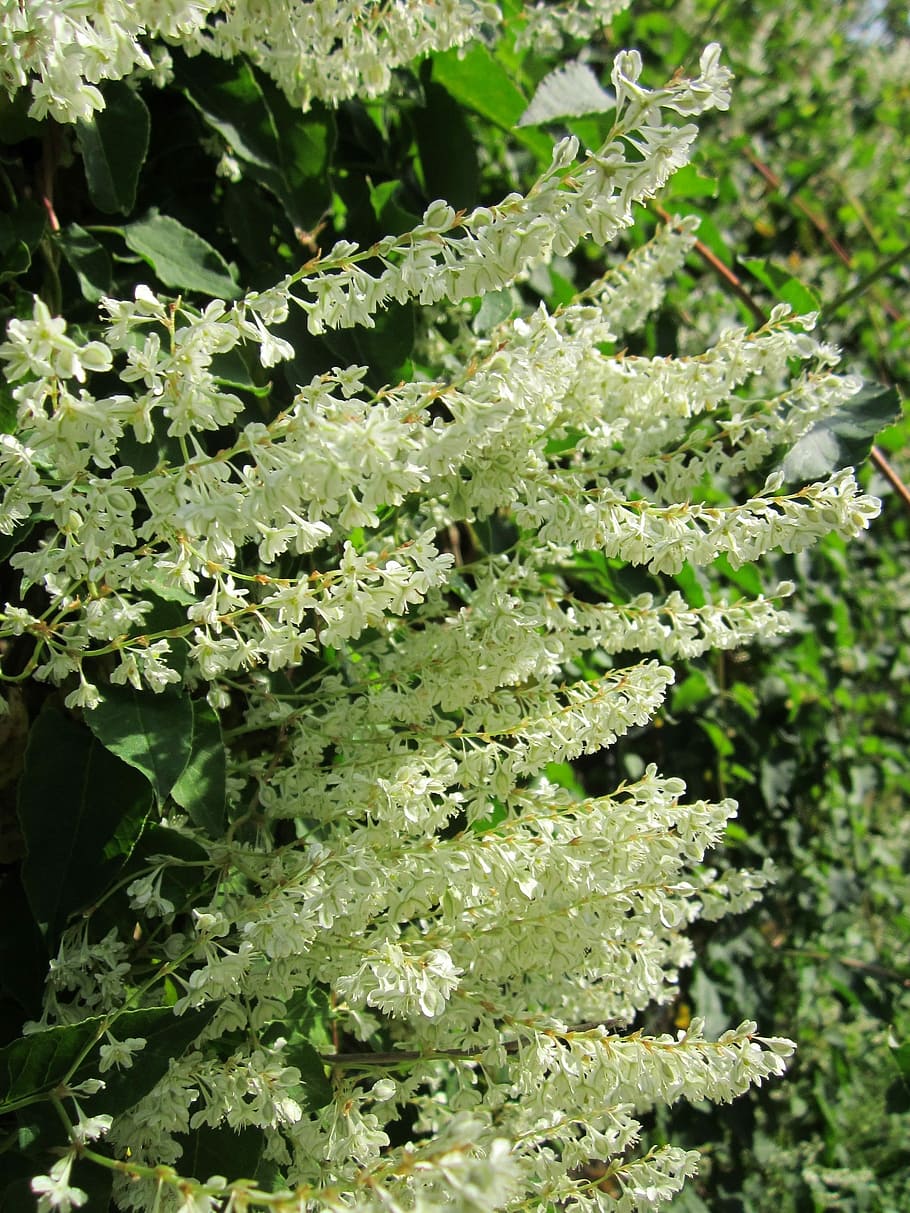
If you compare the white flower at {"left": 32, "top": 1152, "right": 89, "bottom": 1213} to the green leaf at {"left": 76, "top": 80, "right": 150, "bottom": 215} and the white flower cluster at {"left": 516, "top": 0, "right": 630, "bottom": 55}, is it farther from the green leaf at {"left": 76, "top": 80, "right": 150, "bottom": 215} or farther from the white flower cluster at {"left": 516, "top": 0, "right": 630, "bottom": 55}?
the white flower cluster at {"left": 516, "top": 0, "right": 630, "bottom": 55}

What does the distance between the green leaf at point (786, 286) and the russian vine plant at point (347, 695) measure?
39 cm

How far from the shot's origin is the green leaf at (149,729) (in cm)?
90

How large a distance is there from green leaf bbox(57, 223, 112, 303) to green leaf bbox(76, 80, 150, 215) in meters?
0.04

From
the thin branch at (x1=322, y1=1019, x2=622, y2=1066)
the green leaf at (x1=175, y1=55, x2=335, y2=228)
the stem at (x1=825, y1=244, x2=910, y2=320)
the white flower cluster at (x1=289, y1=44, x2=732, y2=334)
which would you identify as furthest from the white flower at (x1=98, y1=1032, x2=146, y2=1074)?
the stem at (x1=825, y1=244, x2=910, y2=320)

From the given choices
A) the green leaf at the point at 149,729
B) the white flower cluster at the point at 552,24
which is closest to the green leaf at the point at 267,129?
the white flower cluster at the point at 552,24

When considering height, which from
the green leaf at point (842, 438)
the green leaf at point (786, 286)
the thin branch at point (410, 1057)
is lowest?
the thin branch at point (410, 1057)

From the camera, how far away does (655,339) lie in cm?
185

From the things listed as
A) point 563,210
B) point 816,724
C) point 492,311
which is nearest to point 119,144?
point 492,311

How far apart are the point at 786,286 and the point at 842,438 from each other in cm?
40

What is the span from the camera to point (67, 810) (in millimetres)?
977

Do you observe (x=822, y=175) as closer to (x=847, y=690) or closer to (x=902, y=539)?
(x=902, y=539)

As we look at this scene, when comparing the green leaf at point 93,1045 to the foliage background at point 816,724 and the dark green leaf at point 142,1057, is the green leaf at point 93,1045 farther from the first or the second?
the foliage background at point 816,724

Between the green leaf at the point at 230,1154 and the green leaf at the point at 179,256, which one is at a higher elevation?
the green leaf at the point at 179,256

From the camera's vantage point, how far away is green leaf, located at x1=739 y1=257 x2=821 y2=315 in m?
1.49
